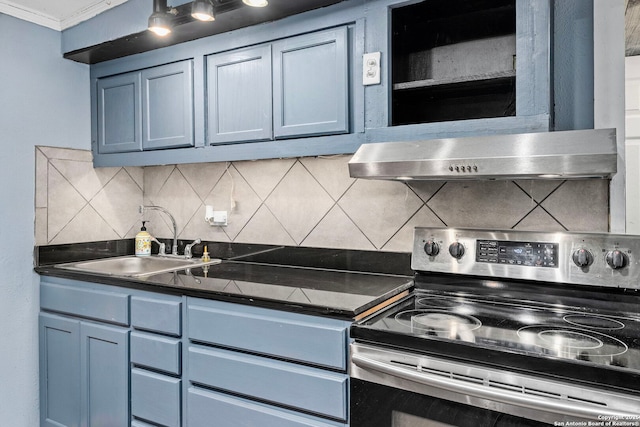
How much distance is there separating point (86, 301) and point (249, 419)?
3.47ft

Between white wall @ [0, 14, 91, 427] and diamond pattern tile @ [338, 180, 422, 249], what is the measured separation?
5.51 feet

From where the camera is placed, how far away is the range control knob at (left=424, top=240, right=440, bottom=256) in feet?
6.00

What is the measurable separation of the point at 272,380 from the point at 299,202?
3.16 feet

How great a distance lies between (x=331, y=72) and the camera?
6.02ft

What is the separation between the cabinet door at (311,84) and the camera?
5.94 ft

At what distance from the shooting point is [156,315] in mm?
1889

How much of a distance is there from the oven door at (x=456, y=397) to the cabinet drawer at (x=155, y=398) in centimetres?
82

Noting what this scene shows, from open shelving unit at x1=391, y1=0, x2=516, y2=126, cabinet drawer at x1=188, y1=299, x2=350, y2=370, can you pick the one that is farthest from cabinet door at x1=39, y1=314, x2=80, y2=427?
open shelving unit at x1=391, y1=0, x2=516, y2=126

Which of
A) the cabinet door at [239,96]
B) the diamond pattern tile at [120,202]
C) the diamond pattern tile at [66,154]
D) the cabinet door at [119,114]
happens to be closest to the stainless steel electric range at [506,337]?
the cabinet door at [239,96]

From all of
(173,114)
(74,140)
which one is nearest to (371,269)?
(173,114)

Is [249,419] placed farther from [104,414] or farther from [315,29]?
[315,29]

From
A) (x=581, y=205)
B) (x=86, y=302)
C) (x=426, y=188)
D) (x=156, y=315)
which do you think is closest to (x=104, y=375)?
(x=86, y=302)

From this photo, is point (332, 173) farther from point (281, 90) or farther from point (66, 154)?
point (66, 154)

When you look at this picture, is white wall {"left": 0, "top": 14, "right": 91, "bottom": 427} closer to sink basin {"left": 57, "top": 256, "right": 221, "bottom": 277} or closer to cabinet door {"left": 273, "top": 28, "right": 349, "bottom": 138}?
sink basin {"left": 57, "top": 256, "right": 221, "bottom": 277}
